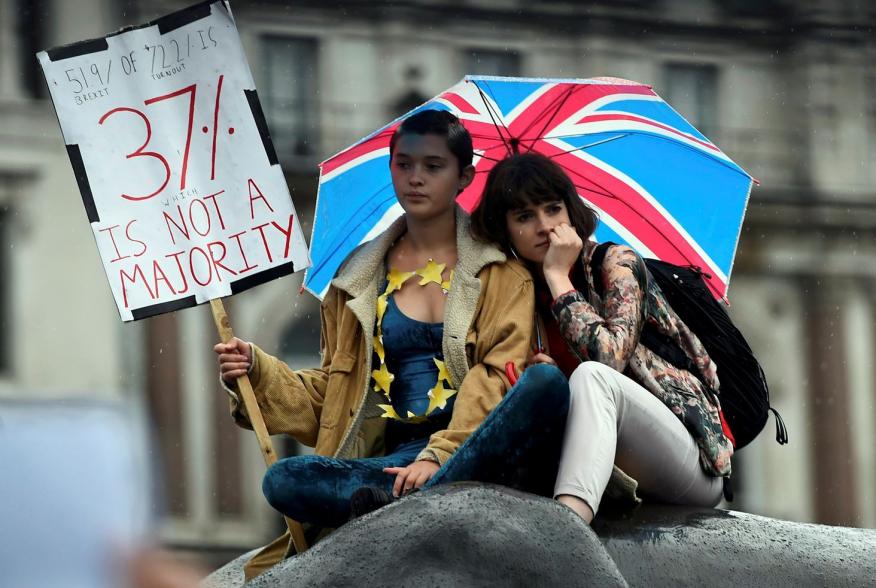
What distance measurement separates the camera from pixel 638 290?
453 centimetres

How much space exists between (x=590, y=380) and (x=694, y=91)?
25476 mm

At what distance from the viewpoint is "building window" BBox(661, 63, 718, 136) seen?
2875 cm

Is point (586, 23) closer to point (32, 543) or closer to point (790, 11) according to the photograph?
point (790, 11)

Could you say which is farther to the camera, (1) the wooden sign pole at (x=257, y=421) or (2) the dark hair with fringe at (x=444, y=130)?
(2) the dark hair with fringe at (x=444, y=130)

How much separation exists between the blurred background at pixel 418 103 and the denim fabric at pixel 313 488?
18.7 metres

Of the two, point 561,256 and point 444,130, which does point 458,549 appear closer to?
point 561,256

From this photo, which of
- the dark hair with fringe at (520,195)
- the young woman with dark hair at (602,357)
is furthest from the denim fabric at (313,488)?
the dark hair with fringe at (520,195)

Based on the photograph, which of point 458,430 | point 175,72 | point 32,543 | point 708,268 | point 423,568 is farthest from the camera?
point 708,268

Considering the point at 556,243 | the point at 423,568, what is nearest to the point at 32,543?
the point at 423,568

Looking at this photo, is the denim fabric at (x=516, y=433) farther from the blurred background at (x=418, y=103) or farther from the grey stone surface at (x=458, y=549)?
the blurred background at (x=418, y=103)

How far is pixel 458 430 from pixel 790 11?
26.5 meters

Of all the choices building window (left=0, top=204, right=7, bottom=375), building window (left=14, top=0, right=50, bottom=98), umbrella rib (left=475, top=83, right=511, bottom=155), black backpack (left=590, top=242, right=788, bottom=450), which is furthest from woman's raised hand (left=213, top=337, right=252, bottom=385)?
building window (left=0, top=204, right=7, bottom=375)

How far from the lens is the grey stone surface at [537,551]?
3.59 meters

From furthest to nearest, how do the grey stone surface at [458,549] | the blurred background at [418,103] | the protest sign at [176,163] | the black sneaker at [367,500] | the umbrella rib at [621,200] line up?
1. the blurred background at [418,103]
2. the umbrella rib at [621,200]
3. the protest sign at [176,163]
4. the black sneaker at [367,500]
5. the grey stone surface at [458,549]
